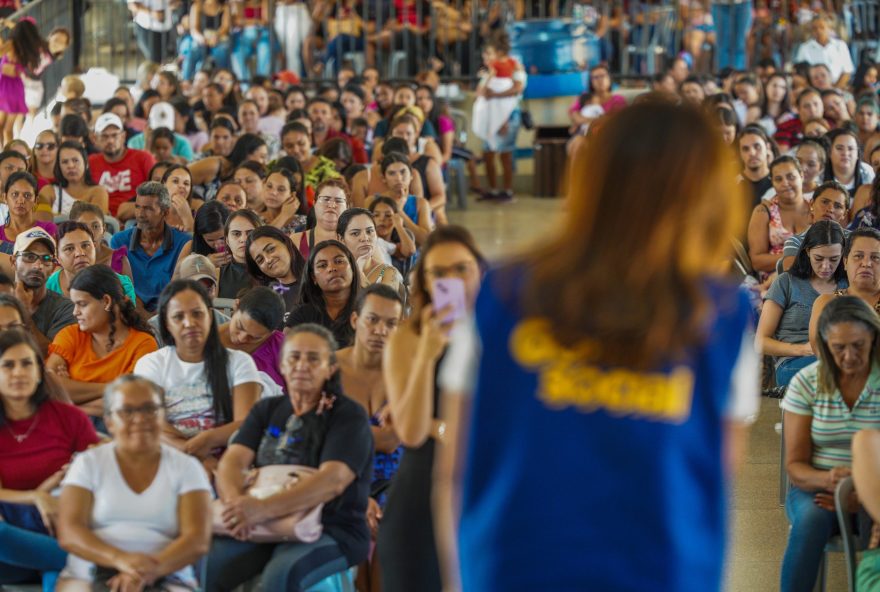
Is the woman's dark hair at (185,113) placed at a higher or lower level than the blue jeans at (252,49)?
lower

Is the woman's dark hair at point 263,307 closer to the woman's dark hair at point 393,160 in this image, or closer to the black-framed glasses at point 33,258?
the black-framed glasses at point 33,258

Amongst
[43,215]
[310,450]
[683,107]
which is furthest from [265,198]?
[683,107]

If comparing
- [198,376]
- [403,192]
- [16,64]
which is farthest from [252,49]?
[198,376]

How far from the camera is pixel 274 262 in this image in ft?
20.1

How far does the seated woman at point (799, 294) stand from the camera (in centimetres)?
605

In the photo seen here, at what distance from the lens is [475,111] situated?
1355 cm

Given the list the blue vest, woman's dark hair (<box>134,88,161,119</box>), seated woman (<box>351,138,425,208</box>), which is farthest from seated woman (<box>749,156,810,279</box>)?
woman's dark hair (<box>134,88,161,119</box>)

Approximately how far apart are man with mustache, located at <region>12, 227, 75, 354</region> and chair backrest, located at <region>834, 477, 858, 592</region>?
9.39 ft

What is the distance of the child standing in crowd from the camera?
41.1 ft

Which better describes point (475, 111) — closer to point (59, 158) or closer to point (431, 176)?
point (431, 176)

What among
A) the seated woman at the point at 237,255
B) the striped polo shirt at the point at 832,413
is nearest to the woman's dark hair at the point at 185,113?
the seated woman at the point at 237,255

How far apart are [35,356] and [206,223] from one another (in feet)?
9.13

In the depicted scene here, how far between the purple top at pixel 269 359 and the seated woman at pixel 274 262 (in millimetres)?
1003

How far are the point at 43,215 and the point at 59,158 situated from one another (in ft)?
2.18
